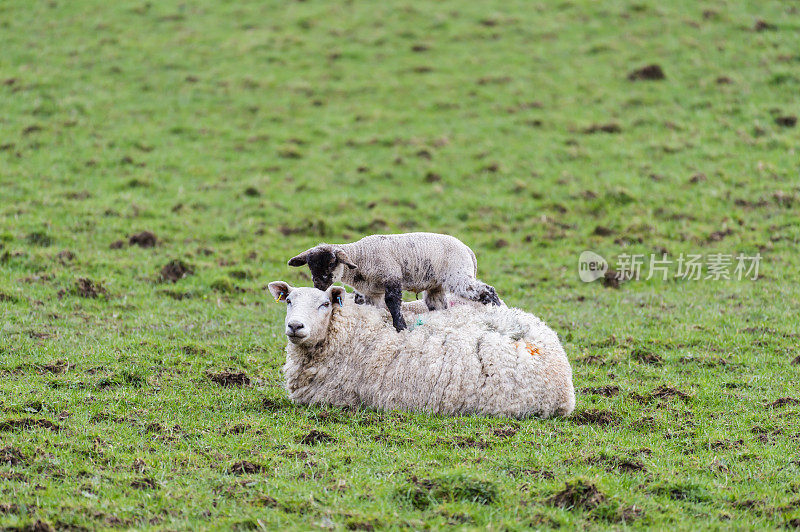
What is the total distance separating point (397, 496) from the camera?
23.0ft

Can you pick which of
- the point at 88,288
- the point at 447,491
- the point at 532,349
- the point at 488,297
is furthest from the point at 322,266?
the point at 88,288

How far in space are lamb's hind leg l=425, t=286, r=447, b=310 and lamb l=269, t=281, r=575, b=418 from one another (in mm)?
358

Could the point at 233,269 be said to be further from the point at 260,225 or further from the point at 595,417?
the point at 595,417

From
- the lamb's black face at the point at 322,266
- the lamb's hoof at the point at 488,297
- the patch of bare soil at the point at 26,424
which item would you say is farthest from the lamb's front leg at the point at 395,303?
the patch of bare soil at the point at 26,424

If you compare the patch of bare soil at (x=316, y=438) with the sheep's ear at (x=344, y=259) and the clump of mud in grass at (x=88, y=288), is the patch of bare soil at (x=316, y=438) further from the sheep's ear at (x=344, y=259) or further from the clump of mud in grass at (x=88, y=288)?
the clump of mud in grass at (x=88, y=288)

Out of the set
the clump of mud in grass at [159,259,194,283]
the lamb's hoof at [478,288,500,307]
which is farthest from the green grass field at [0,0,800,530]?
the lamb's hoof at [478,288,500,307]

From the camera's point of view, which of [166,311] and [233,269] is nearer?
[166,311]

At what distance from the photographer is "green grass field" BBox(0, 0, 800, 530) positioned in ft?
23.7

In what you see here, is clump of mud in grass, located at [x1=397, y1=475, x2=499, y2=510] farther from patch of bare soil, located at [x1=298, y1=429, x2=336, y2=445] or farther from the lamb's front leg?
the lamb's front leg

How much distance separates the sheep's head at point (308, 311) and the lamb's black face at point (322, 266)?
0.58ft

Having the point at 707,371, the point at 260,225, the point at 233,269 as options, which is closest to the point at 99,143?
the point at 260,225

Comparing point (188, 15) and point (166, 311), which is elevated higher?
point (188, 15)

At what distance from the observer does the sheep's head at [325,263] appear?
9.40m

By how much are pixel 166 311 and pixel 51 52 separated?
17.2 metres
